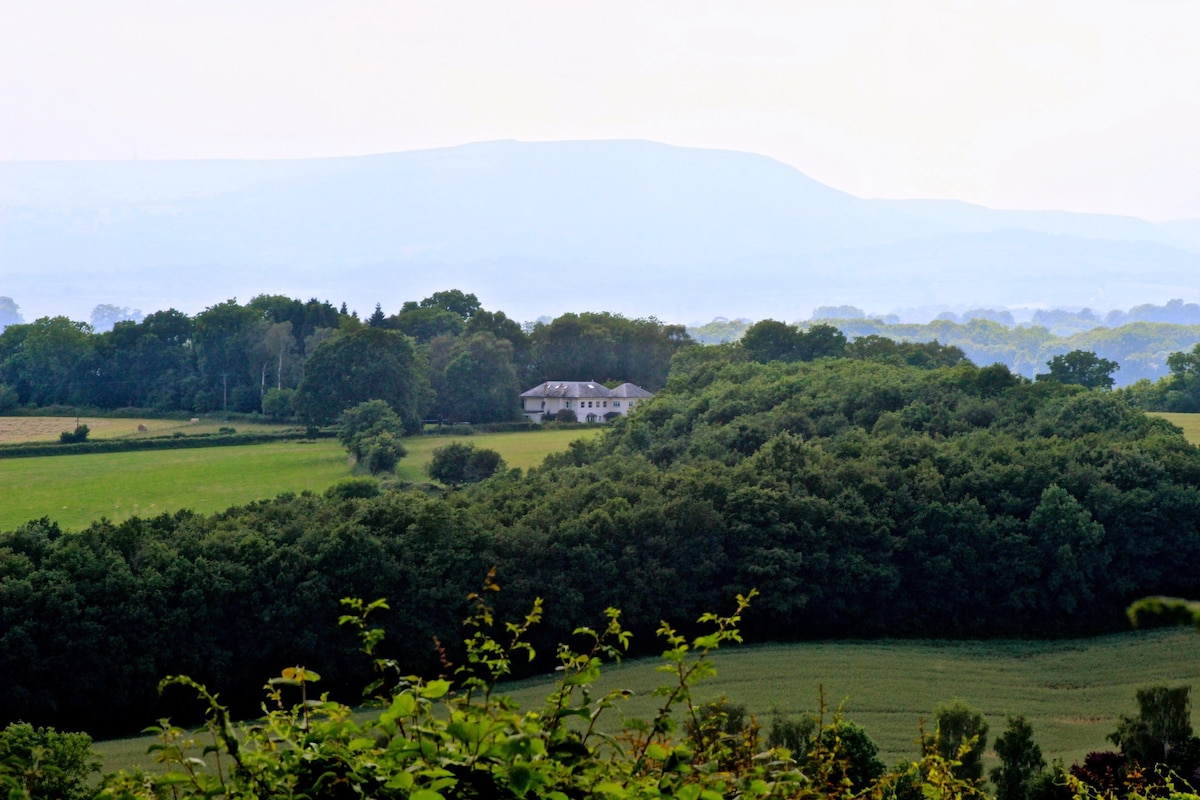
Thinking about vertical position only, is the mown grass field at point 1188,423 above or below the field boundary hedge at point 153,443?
above

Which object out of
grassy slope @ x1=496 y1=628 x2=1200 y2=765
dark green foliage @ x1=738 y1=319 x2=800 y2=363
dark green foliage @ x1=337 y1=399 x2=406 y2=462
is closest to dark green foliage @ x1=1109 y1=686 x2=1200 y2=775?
grassy slope @ x1=496 y1=628 x2=1200 y2=765

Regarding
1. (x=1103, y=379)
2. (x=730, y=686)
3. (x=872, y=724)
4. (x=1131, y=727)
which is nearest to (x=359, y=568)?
(x=730, y=686)

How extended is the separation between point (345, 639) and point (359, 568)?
6.37 ft

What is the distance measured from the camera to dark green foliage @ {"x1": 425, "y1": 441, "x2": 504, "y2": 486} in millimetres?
46719

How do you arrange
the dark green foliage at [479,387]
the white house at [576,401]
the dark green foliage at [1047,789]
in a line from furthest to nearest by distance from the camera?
the white house at [576,401] → the dark green foliage at [479,387] → the dark green foliage at [1047,789]

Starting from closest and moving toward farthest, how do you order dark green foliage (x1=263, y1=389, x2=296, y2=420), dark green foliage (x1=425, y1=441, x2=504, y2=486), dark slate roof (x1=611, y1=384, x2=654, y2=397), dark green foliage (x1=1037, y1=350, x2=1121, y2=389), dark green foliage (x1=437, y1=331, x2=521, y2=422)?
1. dark green foliage (x1=425, y1=441, x2=504, y2=486)
2. dark green foliage (x1=263, y1=389, x2=296, y2=420)
3. dark green foliage (x1=1037, y1=350, x2=1121, y2=389)
4. dark green foliage (x1=437, y1=331, x2=521, y2=422)
5. dark slate roof (x1=611, y1=384, x2=654, y2=397)

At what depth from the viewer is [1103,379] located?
64312 millimetres

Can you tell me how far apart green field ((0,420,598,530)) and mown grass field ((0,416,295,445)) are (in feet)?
14.0

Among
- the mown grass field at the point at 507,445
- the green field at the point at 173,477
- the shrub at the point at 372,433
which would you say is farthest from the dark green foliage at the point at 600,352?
the shrub at the point at 372,433

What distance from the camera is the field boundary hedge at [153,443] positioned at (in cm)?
4844

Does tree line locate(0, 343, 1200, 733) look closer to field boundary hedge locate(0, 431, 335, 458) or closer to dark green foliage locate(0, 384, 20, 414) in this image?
field boundary hedge locate(0, 431, 335, 458)

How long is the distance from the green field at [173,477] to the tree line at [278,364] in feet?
22.8

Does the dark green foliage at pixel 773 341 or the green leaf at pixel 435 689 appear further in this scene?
the dark green foliage at pixel 773 341

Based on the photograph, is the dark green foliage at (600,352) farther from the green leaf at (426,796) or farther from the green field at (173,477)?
the green leaf at (426,796)
